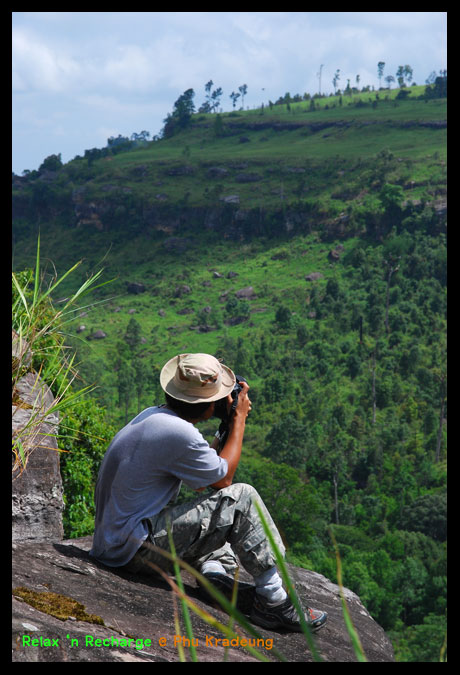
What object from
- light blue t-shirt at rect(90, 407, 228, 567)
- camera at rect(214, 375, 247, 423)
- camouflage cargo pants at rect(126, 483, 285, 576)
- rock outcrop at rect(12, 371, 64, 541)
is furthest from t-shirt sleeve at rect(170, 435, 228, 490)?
rock outcrop at rect(12, 371, 64, 541)

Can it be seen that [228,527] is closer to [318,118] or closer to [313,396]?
[313,396]

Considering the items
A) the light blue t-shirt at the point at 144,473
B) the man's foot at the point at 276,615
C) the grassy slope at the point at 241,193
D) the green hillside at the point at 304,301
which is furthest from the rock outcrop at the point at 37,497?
the grassy slope at the point at 241,193

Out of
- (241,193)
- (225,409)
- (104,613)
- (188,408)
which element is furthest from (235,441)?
(241,193)

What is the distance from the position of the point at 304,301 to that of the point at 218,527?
59.3 m

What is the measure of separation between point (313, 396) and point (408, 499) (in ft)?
36.6

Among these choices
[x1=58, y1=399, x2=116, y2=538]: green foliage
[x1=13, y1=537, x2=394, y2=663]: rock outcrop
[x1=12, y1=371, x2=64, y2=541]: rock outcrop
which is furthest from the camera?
[x1=58, y1=399, x2=116, y2=538]: green foliage

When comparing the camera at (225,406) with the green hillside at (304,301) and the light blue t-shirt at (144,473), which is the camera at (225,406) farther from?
the green hillside at (304,301)

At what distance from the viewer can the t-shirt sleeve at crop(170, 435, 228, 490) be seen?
2693mm

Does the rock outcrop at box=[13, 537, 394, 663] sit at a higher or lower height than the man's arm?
lower

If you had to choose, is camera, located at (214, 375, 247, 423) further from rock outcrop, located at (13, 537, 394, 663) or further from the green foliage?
the green foliage

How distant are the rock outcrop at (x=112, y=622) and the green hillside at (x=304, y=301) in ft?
14.8

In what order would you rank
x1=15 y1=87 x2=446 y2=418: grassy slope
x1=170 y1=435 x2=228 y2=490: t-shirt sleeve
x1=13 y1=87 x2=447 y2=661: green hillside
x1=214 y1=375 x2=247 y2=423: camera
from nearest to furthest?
x1=170 y1=435 x2=228 y2=490: t-shirt sleeve < x1=214 y1=375 x2=247 y2=423: camera < x1=13 y1=87 x2=447 y2=661: green hillside < x1=15 y1=87 x2=446 y2=418: grassy slope

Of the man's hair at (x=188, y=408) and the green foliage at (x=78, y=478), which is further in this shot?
the green foliage at (x=78, y=478)

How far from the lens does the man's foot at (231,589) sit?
289cm
